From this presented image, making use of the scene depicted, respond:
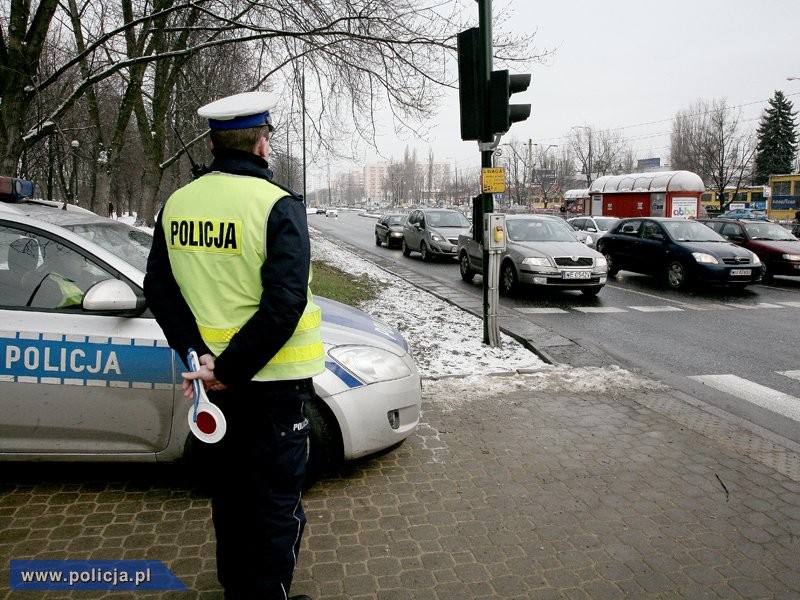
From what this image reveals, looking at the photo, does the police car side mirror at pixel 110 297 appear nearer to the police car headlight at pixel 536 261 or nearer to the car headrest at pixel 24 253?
the car headrest at pixel 24 253

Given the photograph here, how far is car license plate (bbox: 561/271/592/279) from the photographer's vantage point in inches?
486

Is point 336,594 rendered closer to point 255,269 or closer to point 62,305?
point 255,269

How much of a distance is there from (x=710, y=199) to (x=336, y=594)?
82697mm

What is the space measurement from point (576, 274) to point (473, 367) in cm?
626

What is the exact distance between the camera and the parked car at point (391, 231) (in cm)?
2623

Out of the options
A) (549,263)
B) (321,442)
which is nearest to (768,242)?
(549,263)

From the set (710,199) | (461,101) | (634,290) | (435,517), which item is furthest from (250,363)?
(710,199)

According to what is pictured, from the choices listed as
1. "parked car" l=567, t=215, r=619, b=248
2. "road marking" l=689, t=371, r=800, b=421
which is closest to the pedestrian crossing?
"road marking" l=689, t=371, r=800, b=421

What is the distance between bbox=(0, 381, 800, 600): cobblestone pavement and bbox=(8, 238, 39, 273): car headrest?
1327 millimetres

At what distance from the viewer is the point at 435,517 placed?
3.53 metres

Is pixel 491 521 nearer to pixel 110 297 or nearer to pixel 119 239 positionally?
pixel 110 297

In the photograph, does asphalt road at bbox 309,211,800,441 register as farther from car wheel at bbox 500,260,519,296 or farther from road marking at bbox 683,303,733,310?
car wheel at bbox 500,260,519,296

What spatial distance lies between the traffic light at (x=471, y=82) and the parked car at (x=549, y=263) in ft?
15.6

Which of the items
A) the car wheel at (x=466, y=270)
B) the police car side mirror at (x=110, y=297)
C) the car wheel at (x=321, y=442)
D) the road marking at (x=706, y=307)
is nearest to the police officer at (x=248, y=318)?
the police car side mirror at (x=110, y=297)
